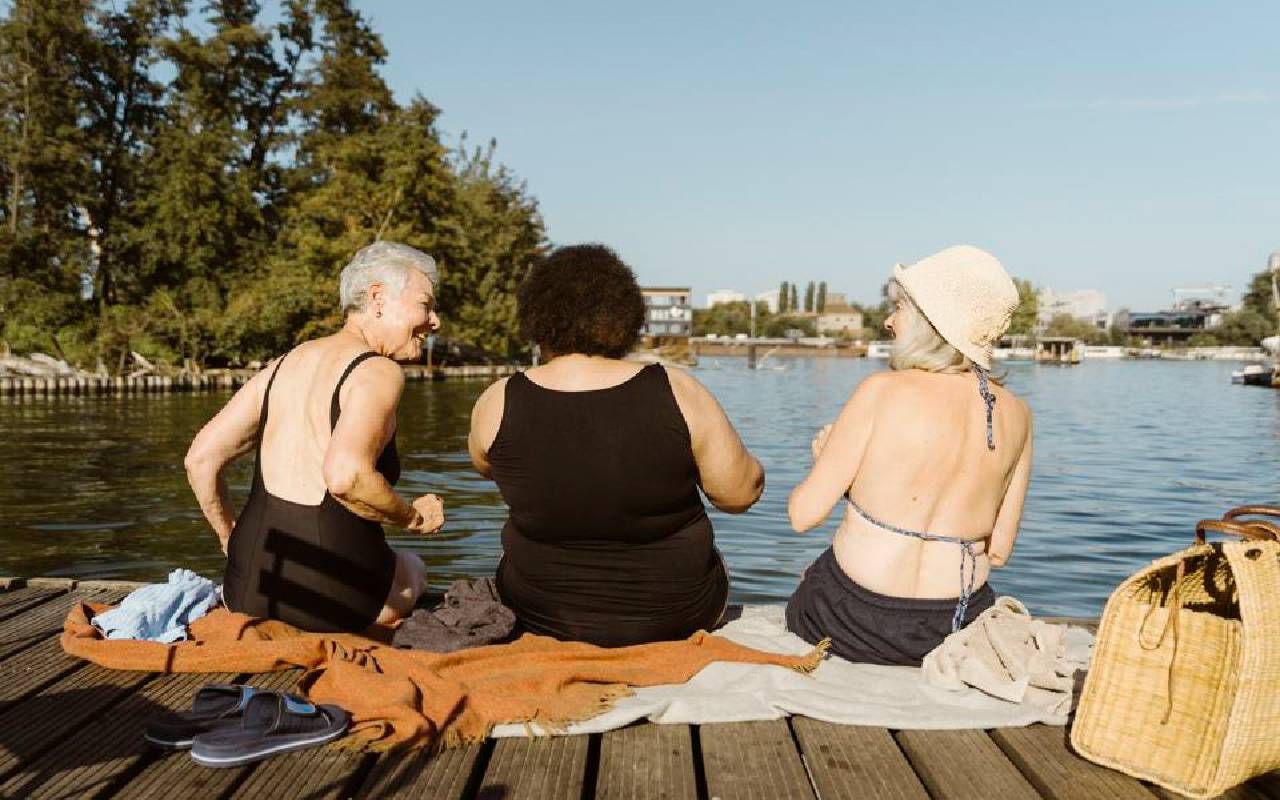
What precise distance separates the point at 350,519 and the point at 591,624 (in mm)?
937

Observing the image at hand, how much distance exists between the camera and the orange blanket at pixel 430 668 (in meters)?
2.85

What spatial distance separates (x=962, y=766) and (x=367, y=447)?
2069 mm

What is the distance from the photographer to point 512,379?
3404mm

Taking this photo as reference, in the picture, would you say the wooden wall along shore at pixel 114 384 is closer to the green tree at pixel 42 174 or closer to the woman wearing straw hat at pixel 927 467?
the green tree at pixel 42 174

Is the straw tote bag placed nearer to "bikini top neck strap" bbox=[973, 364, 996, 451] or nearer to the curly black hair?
"bikini top neck strap" bbox=[973, 364, 996, 451]

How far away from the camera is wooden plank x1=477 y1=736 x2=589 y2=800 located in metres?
2.48

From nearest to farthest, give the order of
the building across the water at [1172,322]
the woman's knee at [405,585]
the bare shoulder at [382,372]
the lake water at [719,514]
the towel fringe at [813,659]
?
the towel fringe at [813,659] → the bare shoulder at [382,372] → the woman's knee at [405,585] → the lake water at [719,514] → the building across the water at [1172,322]

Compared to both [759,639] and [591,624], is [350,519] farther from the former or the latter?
[759,639]

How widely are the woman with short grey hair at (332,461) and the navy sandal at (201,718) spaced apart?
28.6 inches

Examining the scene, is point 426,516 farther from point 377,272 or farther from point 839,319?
point 839,319

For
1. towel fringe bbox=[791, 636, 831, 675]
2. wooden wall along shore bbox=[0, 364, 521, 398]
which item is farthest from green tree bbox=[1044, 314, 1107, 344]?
towel fringe bbox=[791, 636, 831, 675]

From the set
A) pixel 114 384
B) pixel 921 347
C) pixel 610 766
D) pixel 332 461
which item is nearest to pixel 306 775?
pixel 610 766

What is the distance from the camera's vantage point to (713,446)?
3.28m

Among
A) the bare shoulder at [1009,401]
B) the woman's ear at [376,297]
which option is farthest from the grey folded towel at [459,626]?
the bare shoulder at [1009,401]
